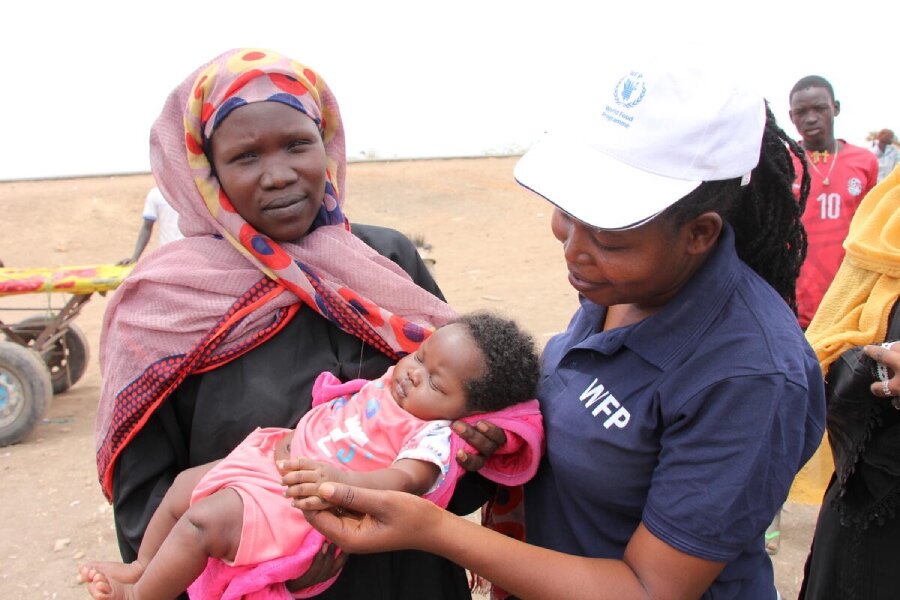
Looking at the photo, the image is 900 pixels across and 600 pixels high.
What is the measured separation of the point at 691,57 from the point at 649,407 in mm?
689

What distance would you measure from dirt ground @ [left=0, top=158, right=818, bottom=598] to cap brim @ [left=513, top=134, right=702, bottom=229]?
3.41 metres

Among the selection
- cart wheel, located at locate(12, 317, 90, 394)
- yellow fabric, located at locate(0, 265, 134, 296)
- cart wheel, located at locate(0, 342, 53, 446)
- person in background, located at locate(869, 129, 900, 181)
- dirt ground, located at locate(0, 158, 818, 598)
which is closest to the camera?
dirt ground, located at locate(0, 158, 818, 598)

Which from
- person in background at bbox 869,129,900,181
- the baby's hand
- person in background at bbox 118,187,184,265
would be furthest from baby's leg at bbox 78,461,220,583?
person in background at bbox 869,129,900,181

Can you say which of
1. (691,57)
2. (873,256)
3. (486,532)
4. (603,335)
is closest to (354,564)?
(486,532)

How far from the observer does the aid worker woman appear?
145 centimetres

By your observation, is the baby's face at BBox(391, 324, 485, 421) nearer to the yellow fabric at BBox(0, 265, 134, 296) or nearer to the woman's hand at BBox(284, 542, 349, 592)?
the woman's hand at BBox(284, 542, 349, 592)

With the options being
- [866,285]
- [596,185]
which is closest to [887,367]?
[866,285]

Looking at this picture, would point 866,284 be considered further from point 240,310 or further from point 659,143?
point 240,310

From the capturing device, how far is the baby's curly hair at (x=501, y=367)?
2.05 meters

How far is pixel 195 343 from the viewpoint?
2.11m

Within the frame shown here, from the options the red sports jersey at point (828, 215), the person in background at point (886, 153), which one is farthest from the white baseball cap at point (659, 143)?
the person in background at point (886, 153)

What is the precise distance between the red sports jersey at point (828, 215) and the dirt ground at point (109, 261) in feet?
4.53

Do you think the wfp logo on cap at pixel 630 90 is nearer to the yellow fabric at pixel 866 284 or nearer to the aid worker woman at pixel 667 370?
the aid worker woman at pixel 667 370

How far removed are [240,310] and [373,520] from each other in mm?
808
